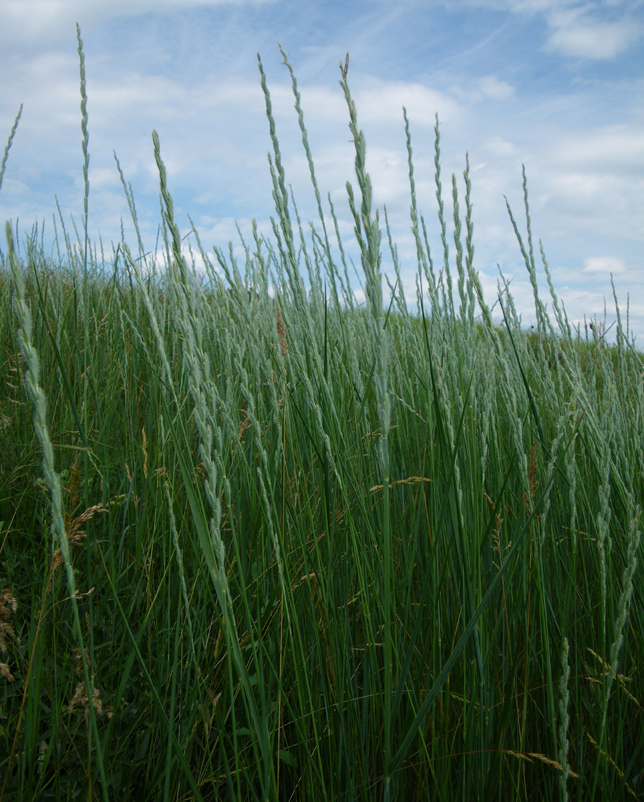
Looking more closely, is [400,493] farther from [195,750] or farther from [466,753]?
[195,750]

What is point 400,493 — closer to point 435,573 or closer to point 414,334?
point 435,573

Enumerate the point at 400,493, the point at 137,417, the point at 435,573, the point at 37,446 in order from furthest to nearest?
the point at 137,417 < the point at 37,446 < the point at 400,493 < the point at 435,573

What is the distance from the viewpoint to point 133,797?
1169 mm

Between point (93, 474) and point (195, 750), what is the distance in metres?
1.06

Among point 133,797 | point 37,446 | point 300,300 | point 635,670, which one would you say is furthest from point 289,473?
point 37,446

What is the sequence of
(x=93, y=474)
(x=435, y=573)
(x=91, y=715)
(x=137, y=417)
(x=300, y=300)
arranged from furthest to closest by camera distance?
(x=137, y=417) < (x=93, y=474) < (x=300, y=300) < (x=435, y=573) < (x=91, y=715)

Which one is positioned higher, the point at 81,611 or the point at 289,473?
the point at 289,473

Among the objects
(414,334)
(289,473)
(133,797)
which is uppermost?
(414,334)

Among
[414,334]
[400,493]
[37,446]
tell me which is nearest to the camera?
[400,493]

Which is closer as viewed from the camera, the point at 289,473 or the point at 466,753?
the point at 466,753

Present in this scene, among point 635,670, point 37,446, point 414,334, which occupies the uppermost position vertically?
point 414,334

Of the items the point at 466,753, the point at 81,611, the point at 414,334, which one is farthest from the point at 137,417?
the point at 466,753

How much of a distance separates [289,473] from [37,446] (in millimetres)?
1184

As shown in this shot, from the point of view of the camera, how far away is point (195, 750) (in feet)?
4.00
